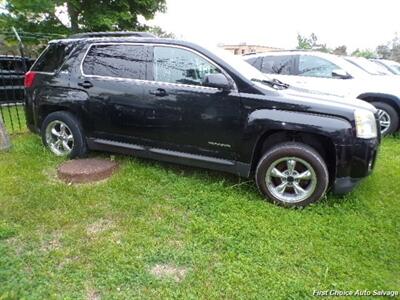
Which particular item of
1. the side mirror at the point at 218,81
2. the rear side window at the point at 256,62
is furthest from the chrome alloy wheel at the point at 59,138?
the rear side window at the point at 256,62

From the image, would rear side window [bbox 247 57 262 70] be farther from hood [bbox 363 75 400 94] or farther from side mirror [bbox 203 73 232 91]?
side mirror [bbox 203 73 232 91]

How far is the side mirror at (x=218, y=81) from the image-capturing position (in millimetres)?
4230

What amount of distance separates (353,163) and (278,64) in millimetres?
4915

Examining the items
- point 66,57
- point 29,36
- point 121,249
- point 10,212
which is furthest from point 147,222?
point 29,36

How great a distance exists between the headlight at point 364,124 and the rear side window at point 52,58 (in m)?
3.92

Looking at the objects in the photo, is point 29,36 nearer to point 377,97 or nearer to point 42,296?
point 377,97

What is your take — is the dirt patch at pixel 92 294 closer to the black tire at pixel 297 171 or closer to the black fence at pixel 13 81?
the black tire at pixel 297 171

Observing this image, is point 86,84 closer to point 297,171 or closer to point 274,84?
point 274,84

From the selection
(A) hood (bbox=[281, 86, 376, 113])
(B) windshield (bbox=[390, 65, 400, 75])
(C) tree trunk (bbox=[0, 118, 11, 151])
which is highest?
(A) hood (bbox=[281, 86, 376, 113])

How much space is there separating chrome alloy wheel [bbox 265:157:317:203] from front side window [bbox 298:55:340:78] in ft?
13.9

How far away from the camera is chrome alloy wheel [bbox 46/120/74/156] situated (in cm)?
552

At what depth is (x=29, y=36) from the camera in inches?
432

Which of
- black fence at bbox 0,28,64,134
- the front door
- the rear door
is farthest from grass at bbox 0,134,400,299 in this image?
black fence at bbox 0,28,64,134

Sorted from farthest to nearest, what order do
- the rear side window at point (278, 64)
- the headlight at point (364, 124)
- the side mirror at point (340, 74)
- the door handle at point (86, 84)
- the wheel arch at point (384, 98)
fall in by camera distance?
the rear side window at point (278, 64) < the side mirror at point (340, 74) < the wheel arch at point (384, 98) < the door handle at point (86, 84) < the headlight at point (364, 124)
